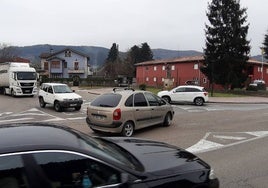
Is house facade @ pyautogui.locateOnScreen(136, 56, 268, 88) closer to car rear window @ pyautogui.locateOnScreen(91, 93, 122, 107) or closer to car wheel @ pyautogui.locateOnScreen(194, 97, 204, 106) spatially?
car wheel @ pyautogui.locateOnScreen(194, 97, 204, 106)

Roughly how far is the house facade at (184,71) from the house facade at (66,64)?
27487 mm

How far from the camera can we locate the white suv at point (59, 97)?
2356cm

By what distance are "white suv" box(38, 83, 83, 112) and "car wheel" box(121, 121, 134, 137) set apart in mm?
10709

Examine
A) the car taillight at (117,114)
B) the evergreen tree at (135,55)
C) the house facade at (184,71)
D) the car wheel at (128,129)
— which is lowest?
the car wheel at (128,129)

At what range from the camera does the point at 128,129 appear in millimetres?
13383

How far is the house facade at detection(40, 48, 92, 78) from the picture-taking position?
95.0 meters

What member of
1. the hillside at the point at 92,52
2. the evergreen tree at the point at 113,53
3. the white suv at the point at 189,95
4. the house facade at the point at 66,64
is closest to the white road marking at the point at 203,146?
the white suv at the point at 189,95

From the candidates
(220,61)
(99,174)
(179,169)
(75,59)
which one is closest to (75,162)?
(99,174)

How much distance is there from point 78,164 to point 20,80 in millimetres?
33384

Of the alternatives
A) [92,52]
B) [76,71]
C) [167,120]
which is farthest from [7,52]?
[167,120]

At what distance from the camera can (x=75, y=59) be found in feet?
316

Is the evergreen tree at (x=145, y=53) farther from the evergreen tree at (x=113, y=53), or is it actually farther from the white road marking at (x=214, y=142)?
the white road marking at (x=214, y=142)

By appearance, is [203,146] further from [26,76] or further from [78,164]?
[26,76]

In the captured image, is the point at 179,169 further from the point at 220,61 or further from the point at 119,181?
the point at 220,61
